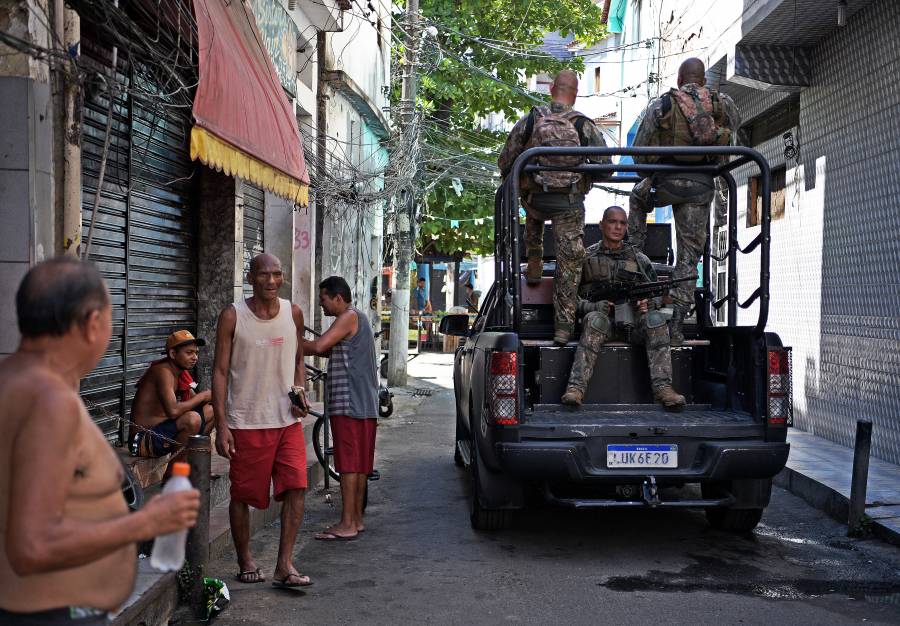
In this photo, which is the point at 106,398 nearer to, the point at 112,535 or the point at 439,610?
the point at 439,610

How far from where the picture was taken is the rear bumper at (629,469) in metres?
5.69

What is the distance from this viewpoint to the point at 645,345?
6.49 meters

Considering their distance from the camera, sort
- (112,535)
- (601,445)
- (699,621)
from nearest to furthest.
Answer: (112,535) → (699,621) → (601,445)

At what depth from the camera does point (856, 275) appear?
10023 mm

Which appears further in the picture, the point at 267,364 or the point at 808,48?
the point at 808,48

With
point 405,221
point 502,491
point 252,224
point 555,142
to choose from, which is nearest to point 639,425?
point 502,491

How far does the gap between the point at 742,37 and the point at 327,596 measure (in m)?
9.08

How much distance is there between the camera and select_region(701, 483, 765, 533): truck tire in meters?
6.34

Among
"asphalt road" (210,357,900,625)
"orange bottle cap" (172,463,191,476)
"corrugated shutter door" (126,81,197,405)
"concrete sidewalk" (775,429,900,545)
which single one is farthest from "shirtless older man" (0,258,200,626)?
"concrete sidewalk" (775,429,900,545)

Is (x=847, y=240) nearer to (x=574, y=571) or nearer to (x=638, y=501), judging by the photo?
(x=638, y=501)

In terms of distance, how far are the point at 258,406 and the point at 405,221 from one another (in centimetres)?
1294

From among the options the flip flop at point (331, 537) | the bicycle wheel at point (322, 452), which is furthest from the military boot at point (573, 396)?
the bicycle wheel at point (322, 452)

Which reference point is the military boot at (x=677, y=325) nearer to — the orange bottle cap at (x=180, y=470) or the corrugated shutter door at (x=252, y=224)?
the orange bottle cap at (x=180, y=470)

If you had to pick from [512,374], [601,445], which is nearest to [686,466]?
[601,445]
